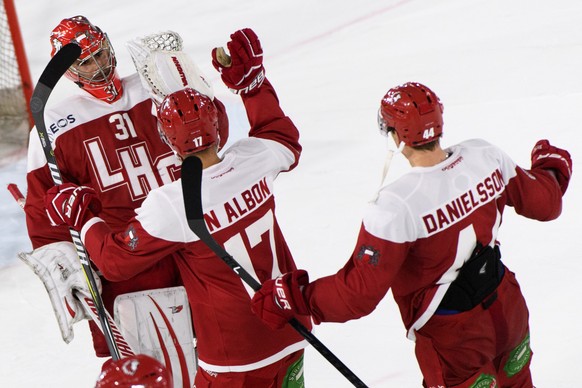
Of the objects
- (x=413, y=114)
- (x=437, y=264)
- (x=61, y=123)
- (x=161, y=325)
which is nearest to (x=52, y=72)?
(x=61, y=123)

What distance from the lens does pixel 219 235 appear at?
2.17m

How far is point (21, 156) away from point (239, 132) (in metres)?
1.22

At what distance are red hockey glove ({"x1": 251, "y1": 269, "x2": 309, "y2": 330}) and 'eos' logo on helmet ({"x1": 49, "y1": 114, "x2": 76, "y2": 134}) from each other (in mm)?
747

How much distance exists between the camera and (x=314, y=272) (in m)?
3.56

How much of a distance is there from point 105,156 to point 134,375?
45.5 inches

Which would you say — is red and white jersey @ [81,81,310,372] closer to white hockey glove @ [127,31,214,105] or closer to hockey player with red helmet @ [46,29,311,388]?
hockey player with red helmet @ [46,29,311,388]

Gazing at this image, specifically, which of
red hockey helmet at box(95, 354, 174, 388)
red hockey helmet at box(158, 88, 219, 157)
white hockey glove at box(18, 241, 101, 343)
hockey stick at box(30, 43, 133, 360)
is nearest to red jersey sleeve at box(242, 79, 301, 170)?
red hockey helmet at box(158, 88, 219, 157)

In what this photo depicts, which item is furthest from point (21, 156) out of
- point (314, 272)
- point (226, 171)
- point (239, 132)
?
point (226, 171)

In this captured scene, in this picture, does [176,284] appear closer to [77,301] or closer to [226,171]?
[77,301]

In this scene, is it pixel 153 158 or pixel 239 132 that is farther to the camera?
pixel 239 132

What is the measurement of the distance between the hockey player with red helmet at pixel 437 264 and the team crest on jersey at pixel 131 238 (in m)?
0.30

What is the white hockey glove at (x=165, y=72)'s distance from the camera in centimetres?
241

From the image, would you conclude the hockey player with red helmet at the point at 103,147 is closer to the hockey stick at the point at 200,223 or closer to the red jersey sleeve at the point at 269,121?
the red jersey sleeve at the point at 269,121

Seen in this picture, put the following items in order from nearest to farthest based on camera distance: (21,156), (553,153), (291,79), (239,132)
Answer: (553,153)
(239,132)
(21,156)
(291,79)
